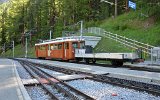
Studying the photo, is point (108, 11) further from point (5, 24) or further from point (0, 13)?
point (0, 13)

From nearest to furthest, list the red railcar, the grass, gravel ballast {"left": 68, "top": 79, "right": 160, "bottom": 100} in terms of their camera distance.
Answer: gravel ballast {"left": 68, "top": 79, "right": 160, "bottom": 100}, the red railcar, the grass

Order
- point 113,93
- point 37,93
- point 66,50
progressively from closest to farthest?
1. point 113,93
2. point 37,93
3. point 66,50

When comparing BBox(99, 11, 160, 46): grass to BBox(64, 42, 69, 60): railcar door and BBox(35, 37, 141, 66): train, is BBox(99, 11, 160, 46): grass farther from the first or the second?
BBox(64, 42, 69, 60): railcar door

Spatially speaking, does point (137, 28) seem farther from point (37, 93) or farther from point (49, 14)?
point (49, 14)

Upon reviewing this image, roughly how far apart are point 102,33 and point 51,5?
44.6 meters

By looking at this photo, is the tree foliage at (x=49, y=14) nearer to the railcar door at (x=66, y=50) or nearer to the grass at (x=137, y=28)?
the grass at (x=137, y=28)

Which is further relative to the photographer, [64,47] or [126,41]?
[64,47]

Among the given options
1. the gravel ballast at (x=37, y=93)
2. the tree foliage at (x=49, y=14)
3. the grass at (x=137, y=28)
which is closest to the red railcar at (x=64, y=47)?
the grass at (x=137, y=28)

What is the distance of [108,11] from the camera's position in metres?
74.2

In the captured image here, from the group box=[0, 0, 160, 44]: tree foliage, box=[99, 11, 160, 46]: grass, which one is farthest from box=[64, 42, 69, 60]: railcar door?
box=[0, 0, 160, 44]: tree foliage

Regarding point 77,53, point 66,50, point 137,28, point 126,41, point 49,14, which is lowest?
point 77,53

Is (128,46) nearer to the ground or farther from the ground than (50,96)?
farther from the ground

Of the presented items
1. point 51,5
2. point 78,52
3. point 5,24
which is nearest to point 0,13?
point 5,24

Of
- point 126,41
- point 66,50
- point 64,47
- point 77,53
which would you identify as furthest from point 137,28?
point 77,53
